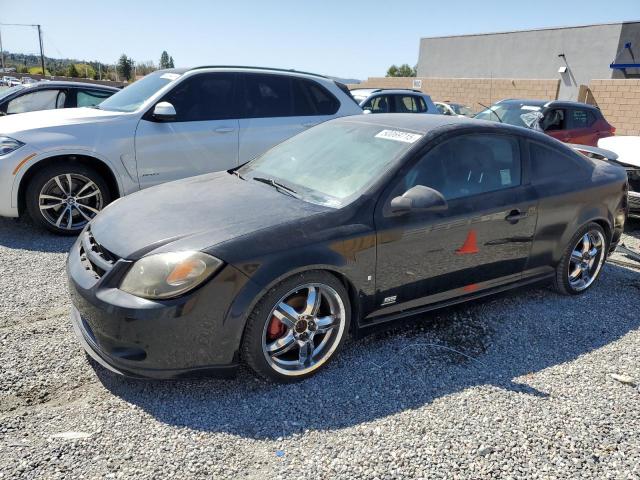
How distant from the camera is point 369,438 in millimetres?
2545

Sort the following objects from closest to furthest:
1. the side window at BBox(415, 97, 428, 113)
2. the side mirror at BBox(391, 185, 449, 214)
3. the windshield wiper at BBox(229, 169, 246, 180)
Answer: the side mirror at BBox(391, 185, 449, 214), the windshield wiper at BBox(229, 169, 246, 180), the side window at BBox(415, 97, 428, 113)

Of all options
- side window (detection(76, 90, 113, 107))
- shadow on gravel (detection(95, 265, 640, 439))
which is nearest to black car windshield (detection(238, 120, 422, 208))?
shadow on gravel (detection(95, 265, 640, 439))

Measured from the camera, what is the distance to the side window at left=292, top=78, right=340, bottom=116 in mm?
6453

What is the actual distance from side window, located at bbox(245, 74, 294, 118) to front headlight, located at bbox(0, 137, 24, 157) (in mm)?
2441

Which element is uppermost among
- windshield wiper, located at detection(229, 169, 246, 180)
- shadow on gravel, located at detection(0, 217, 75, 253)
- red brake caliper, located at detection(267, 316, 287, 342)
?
windshield wiper, located at detection(229, 169, 246, 180)

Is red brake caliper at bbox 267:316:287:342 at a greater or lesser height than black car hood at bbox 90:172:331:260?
lesser

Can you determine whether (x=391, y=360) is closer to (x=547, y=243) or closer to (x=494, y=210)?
(x=494, y=210)

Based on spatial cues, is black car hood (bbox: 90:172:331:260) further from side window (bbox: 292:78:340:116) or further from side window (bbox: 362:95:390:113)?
side window (bbox: 362:95:390:113)

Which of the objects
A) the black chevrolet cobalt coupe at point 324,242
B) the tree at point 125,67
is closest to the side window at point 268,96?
the black chevrolet cobalt coupe at point 324,242

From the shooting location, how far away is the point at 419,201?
3092 mm

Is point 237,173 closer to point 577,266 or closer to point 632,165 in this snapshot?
point 577,266

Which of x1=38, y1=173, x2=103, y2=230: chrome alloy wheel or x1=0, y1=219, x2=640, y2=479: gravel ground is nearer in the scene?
x1=0, y1=219, x2=640, y2=479: gravel ground

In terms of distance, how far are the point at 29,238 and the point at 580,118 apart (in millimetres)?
9481

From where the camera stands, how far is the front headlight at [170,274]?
2.58 metres
